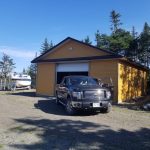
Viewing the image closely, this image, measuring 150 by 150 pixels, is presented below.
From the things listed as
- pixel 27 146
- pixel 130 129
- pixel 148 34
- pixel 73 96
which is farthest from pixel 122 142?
pixel 148 34

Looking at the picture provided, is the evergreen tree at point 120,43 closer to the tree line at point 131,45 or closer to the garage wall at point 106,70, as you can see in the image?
the tree line at point 131,45

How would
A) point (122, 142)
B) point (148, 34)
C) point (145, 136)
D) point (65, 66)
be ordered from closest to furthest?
point (122, 142)
point (145, 136)
point (65, 66)
point (148, 34)

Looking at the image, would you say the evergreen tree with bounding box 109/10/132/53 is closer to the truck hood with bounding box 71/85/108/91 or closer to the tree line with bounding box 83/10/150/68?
the tree line with bounding box 83/10/150/68

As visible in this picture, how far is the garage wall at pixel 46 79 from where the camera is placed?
26.4m

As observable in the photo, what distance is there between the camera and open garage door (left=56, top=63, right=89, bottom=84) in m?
24.1

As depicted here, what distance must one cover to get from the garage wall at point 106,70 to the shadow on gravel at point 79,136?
1064 centimetres

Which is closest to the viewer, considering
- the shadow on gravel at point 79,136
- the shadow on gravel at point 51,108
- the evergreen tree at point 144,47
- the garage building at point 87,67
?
the shadow on gravel at point 79,136

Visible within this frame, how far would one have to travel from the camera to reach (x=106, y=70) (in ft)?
74.5

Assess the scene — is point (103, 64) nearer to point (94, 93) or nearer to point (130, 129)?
point (94, 93)

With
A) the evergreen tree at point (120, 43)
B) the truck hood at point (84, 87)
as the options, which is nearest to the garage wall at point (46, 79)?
the truck hood at point (84, 87)

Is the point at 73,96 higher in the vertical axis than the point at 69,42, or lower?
lower

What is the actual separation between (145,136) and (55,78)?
16955mm

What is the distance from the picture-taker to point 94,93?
47.2ft

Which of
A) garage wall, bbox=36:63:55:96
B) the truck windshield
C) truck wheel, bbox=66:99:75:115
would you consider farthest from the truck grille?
garage wall, bbox=36:63:55:96
